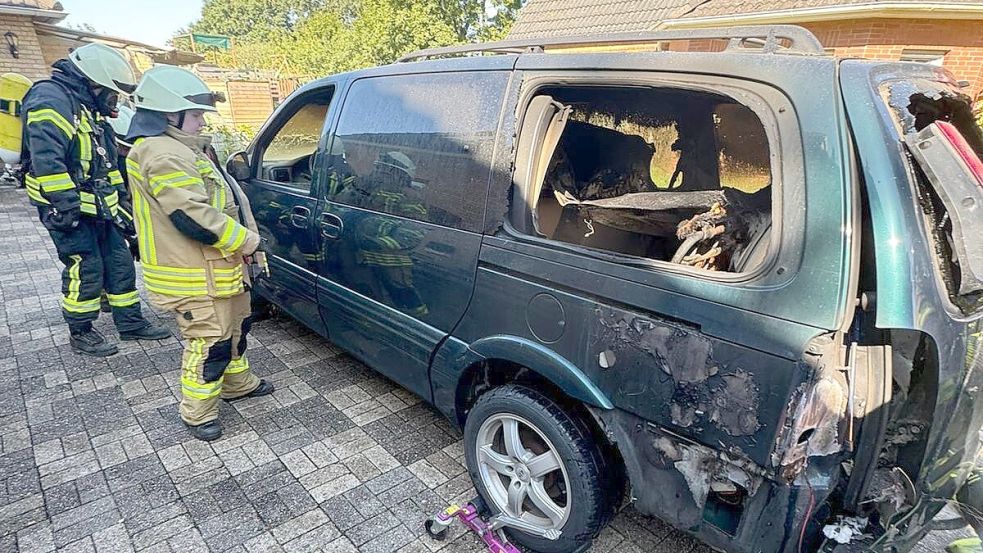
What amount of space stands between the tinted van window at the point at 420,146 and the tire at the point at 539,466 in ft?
2.51

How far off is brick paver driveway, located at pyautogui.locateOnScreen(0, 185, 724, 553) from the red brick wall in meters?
8.35

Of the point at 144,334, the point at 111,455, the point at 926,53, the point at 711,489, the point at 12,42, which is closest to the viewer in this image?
the point at 711,489

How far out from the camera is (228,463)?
8.54 feet

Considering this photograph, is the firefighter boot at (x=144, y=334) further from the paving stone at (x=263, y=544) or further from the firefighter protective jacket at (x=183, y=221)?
the paving stone at (x=263, y=544)

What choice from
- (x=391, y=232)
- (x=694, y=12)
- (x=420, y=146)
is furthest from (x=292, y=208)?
(x=694, y=12)

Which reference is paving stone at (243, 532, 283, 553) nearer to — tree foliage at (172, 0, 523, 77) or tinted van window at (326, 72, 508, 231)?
tinted van window at (326, 72, 508, 231)

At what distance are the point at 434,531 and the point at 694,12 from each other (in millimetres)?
9500

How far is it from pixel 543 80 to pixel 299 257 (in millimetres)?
2011

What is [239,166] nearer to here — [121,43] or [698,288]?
[698,288]

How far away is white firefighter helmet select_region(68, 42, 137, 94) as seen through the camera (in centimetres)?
328

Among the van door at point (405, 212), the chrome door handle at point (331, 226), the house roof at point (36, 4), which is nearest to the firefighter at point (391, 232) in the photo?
the van door at point (405, 212)

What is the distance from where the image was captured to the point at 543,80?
1958 mm

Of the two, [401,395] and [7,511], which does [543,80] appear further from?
[7,511]

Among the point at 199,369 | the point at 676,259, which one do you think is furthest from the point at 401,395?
the point at 676,259
